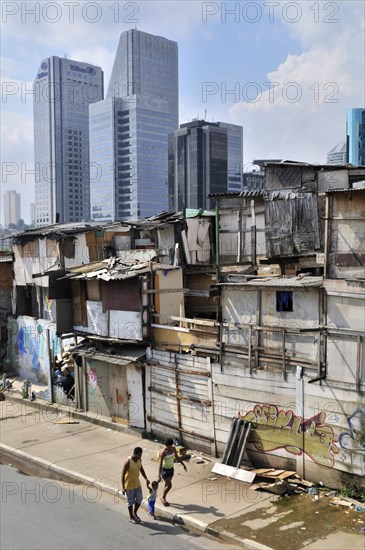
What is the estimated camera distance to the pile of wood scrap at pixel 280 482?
12.3m

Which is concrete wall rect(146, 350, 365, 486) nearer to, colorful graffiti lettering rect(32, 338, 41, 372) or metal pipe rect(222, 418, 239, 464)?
metal pipe rect(222, 418, 239, 464)

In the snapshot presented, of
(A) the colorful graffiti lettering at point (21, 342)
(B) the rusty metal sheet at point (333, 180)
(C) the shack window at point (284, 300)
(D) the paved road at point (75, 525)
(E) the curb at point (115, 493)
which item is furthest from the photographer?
(A) the colorful graffiti lettering at point (21, 342)

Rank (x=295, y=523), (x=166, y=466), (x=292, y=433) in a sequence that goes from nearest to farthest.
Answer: (x=295, y=523) < (x=166, y=466) < (x=292, y=433)

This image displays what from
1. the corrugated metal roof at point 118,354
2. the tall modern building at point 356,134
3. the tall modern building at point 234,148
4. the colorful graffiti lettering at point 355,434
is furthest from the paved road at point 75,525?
the tall modern building at point 234,148

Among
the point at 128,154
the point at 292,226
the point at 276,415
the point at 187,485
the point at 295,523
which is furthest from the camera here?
the point at 128,154

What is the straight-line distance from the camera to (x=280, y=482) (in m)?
12.4

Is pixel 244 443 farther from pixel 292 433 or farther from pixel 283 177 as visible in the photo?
pixel 283 177

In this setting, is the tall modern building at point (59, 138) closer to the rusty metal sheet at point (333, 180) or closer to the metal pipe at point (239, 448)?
the rusty metal sheet at point (333, 180)

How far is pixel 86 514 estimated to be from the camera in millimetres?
11758

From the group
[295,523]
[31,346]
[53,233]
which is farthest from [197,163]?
[295,523]

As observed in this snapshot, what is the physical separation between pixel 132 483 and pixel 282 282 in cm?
555

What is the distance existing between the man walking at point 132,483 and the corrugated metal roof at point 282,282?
15.6ft

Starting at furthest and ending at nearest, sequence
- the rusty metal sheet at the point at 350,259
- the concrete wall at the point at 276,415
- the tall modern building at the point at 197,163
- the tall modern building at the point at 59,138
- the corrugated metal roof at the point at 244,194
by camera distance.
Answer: the tall modern building at the point at 59,138 → the tall modern building at the point at 197,163 → the corrugated metal roof at the point at 244,194 → the rusty metal sheet at the point at 350,259 → the concrete wall at the point at 276,415

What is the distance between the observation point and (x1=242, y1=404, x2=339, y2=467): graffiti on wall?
12.3 meters
